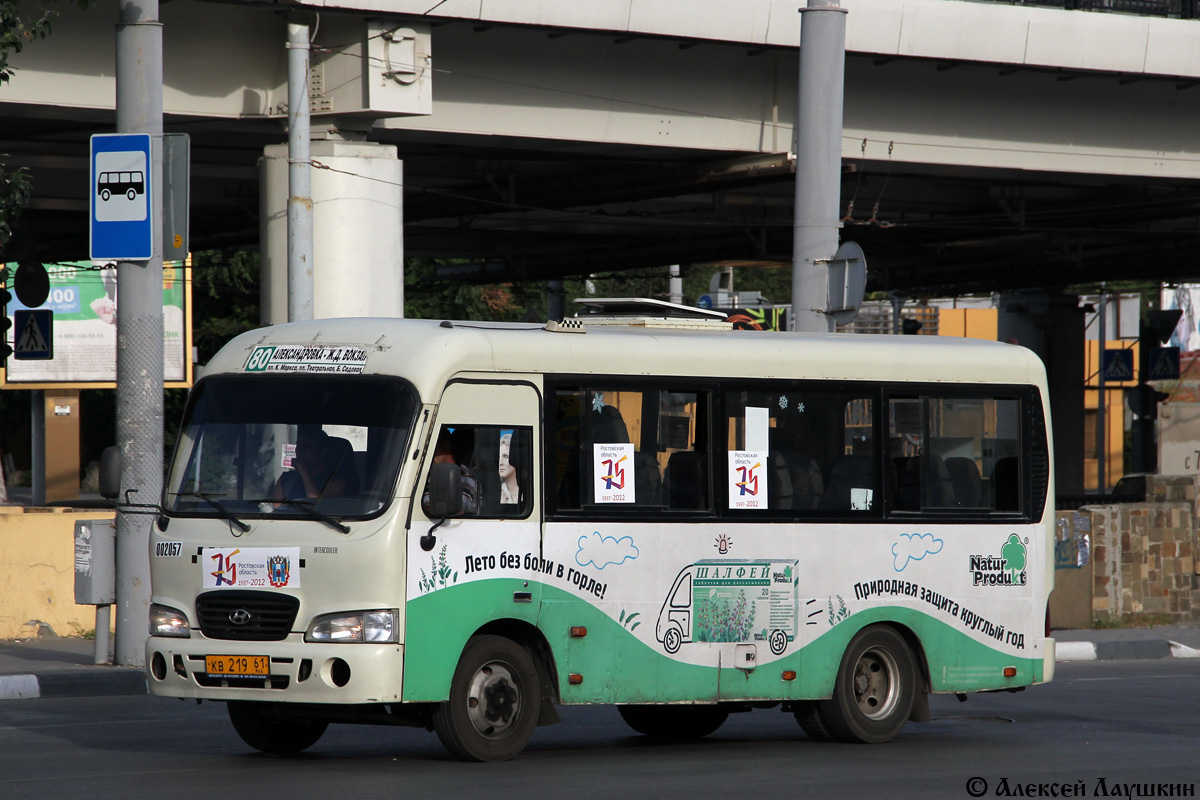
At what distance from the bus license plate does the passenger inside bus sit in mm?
886

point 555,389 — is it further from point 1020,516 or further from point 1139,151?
point 1139,151

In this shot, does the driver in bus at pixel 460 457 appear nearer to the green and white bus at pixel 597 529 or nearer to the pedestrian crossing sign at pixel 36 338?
the green and white bus at pixel 597 529

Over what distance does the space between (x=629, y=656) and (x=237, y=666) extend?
7.48 ft

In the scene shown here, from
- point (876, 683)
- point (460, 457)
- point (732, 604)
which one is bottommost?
point (876, 683)

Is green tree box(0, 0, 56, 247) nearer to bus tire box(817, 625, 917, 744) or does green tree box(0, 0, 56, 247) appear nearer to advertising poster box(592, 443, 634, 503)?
advertising poster box(592, 443, 634, 503)

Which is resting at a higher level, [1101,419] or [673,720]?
[1101,419]

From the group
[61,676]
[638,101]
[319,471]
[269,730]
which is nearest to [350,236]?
[638,101]

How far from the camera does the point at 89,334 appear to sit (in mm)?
38031

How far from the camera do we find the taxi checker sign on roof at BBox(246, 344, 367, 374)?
990cm

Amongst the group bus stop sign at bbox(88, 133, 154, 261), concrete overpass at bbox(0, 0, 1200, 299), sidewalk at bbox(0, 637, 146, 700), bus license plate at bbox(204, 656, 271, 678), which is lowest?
sidewalk at bbox(0, 637, 146, 700)

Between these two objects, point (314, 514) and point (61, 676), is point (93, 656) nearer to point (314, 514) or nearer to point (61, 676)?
point (61, 676)

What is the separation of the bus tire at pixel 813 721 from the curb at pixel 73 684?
5.71 metres

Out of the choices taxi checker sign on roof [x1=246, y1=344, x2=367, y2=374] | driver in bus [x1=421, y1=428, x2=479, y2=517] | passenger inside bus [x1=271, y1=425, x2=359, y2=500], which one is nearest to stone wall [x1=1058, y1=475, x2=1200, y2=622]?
driver in bus [x1=421, y1=428, x2=479, y2=517]

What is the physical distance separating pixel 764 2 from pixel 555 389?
1015 centimetres
